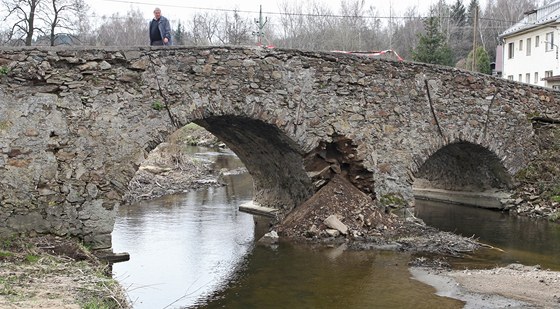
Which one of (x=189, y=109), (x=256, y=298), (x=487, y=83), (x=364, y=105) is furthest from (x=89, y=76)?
(x=487, y=83)

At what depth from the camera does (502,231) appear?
12992mm

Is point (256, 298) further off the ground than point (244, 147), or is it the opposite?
point (244, 147)

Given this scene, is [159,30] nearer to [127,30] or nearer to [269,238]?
[269,238]

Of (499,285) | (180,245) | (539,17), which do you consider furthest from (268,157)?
(539,17)

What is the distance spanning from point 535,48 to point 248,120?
24.3 metres

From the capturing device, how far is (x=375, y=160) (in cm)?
1211

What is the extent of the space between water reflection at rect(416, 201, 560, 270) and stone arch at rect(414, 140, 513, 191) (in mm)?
619

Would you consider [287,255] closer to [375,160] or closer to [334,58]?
[375,160]

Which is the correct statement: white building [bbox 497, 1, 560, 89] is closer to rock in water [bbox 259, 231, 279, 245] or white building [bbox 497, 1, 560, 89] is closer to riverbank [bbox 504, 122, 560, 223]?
riverbank [bbox 504, 122, 560, 223]

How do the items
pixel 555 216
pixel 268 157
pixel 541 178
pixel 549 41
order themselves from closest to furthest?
pixel 268 157 < pixel 555 216 < pixel 541 178 < pixel 549 41

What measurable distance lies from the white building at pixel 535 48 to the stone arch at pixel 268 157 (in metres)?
17.9

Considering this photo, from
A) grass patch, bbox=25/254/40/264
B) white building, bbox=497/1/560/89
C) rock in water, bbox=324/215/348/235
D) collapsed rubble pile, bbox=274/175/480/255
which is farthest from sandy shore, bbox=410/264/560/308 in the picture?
white building, bbox=497/1/560/89

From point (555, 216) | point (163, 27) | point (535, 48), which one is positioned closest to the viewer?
point (163, 27)

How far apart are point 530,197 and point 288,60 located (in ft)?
23.4
